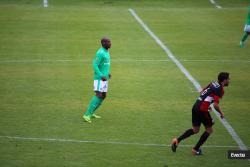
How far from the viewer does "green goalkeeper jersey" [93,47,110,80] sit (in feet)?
46.6

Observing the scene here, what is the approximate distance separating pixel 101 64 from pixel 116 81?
15.1 feet

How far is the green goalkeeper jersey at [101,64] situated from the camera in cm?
1420

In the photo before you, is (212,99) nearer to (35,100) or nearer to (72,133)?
(72,133)

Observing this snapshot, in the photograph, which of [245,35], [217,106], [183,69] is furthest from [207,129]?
[245,35]

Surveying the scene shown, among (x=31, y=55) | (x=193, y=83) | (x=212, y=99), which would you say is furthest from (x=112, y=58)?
(x=212, y=99)

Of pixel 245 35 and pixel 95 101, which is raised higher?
pixel 95 101

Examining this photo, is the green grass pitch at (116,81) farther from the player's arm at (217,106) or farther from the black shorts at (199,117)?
the player's arm at (217,106)

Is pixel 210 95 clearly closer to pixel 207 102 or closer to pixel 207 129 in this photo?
pixel 207 102

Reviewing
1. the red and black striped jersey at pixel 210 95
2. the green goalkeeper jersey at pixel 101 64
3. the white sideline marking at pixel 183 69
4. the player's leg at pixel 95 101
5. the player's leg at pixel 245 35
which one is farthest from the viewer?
the player's leg at pixel 245 35

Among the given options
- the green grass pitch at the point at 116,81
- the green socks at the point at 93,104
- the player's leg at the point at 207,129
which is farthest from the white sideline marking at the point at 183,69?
the green socks at the point at 93,104

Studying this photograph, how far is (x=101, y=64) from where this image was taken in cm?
1434

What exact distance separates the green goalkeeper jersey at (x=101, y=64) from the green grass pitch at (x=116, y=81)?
1.20 meters

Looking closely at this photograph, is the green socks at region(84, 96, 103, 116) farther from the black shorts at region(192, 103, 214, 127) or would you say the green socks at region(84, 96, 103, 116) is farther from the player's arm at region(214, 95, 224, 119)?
the player's arm at region(214, 95, 224, 119)

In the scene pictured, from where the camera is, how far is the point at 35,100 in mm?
16453
